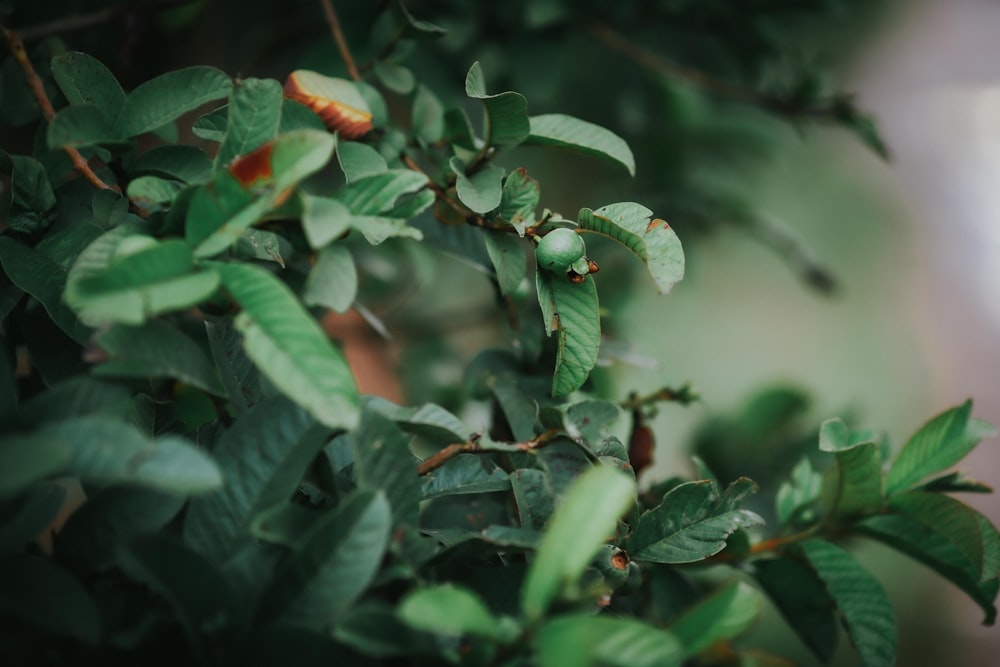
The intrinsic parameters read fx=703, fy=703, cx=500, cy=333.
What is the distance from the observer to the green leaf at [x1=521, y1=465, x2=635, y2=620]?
35 centimetres

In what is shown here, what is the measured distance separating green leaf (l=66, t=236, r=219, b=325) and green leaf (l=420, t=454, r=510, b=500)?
22cm

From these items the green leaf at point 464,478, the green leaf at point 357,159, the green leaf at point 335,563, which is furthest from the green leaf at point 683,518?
the green leaf at point 357,159

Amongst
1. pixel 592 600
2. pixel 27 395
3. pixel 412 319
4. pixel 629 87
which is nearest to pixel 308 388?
pixel 592 600

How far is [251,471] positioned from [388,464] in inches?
3.4

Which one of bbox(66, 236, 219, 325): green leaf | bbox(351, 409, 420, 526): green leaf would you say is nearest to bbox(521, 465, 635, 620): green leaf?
bbox(351, 409, 420, 526): green leaf

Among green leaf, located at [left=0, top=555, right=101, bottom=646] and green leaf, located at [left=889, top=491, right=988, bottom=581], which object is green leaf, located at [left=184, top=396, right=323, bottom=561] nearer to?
green leaf, located at [left=0, top=555, right=101, bottom=646]

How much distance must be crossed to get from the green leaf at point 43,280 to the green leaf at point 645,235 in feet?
1.20

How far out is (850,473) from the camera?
1.87 ft

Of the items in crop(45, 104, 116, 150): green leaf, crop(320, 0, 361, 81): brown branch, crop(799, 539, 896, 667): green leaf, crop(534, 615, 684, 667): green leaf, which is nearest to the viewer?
crop(534, 615, 684, 667): green leaf

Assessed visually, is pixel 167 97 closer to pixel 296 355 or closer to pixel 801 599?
pixel 296 355

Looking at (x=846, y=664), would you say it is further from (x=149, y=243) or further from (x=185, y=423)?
(x=149, y=243)

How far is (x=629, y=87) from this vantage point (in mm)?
1433

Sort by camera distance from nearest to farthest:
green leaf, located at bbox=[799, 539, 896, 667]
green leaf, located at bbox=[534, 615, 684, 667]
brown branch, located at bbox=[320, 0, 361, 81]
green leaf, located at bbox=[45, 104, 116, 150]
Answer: green leaf, located at bbox=[534, 615, 684, 667] < green leaf, located at bbox=[45, 104, 116, 150] < green leaf, located at bbox=[799, 539, 896, 667] < brown branch, located at bbox=[320, 0, 361, 81]

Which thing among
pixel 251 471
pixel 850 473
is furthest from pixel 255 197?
pixel 850 473
